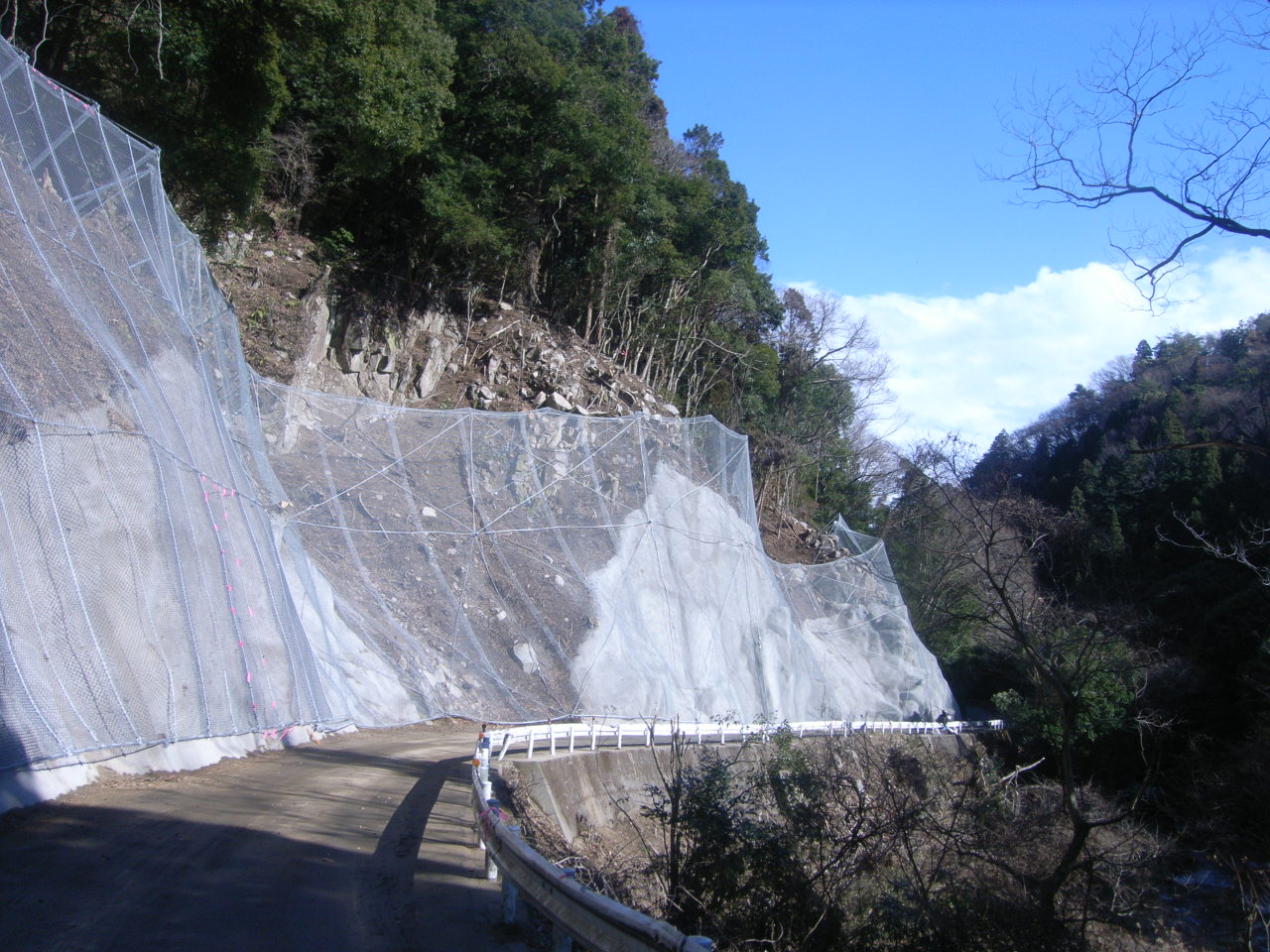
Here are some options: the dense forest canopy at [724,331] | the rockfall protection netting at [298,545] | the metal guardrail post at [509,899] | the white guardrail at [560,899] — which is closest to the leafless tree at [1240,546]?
the dense forest canopy at [724,331]

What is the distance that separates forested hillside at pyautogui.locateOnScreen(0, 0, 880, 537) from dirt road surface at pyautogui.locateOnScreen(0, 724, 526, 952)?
1049 cm

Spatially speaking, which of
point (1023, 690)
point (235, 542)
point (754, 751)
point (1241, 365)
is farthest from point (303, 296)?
point (1241, 365)

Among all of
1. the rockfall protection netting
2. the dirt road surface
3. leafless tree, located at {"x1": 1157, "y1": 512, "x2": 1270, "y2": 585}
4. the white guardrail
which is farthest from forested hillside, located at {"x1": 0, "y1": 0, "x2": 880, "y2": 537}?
leafless tree, located at {"x1": 1157, "y1": 512, "x2": 1270, "y2": 585}

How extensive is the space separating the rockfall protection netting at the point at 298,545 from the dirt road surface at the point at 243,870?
1.92 ft

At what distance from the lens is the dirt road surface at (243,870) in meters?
4.51

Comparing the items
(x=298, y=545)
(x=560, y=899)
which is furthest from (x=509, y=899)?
(x=298, y=545)

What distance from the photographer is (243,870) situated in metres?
5.62

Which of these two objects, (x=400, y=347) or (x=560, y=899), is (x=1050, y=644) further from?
(x=400, y=347)

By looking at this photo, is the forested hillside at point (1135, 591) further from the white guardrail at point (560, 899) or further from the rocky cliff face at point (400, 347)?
the rocky cliff face at point (400, 347)

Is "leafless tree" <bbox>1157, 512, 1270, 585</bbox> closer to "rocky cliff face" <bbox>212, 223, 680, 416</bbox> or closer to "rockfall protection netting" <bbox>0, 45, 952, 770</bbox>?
"rockfall protection netting" <bbox>0, 45, 952, 770</bbox>

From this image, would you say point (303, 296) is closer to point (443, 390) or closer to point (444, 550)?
point (443, 390)

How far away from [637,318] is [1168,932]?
83.1 ft

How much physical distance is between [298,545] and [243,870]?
910 cm

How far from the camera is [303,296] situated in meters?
21.7
